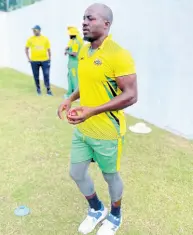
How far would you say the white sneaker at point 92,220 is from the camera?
2715 mm

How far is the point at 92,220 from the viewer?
2.76 m

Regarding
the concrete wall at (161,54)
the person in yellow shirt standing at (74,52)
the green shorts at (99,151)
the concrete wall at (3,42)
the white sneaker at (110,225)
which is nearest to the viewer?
the green shorts at (99,151)

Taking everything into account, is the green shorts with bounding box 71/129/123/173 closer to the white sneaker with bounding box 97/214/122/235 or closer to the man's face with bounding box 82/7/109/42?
the white sneaker with bounding box 97/214/122/235

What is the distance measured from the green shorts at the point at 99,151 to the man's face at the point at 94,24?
72 cm

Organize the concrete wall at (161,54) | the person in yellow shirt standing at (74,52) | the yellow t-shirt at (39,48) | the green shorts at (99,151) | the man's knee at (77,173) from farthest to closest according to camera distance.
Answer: the yellow t-shirt at (39,48) < the person in yellow shirt standing at (74,52) < the concrete wall at (161,54) < the man's knee at (77,173) < the green shorts at (99,151)

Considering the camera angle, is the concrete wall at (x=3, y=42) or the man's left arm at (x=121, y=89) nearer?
the man's left arm at (x=121, y=89)

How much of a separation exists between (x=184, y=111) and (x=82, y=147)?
9.85 ft

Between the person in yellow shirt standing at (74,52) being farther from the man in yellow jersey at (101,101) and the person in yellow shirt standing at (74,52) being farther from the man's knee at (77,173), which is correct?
the man's knee at (77,173)

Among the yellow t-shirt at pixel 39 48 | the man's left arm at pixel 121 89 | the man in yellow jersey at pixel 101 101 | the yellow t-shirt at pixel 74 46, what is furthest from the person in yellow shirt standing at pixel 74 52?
the man's left arm at pixel 121 89

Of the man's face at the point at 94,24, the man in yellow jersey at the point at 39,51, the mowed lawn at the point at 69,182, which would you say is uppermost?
the man's face at the point at 94,24

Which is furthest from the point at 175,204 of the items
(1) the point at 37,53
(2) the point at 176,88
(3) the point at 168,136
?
(1) the point at 37,53

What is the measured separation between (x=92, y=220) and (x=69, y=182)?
81 centimetres

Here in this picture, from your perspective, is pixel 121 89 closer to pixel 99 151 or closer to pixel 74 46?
pixel 99 151

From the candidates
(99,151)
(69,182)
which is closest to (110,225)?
(99,151)
